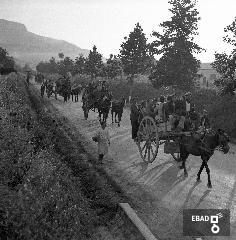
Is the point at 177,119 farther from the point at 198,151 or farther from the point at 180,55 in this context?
the point at 180,55

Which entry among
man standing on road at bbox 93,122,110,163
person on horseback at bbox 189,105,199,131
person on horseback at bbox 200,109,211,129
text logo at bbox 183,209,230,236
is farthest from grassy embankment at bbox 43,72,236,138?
text logo at bbox 183,209,230,236

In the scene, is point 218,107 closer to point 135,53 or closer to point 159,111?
point 159,111

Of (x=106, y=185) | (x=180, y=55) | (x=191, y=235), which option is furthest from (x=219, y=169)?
(x=180, y=55)

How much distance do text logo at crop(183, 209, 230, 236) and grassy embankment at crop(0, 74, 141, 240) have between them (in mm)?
1852

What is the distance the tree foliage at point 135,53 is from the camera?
1866 inches

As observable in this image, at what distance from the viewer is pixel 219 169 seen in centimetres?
1412

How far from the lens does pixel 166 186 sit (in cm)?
1166


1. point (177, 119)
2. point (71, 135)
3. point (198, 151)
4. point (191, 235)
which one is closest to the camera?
point (191, 235)

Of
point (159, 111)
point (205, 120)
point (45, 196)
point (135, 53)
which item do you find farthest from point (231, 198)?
point (135, 53)

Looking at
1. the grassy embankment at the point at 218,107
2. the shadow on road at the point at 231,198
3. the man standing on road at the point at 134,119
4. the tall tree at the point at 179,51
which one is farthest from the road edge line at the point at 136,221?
the tall tree at the point at 179,51

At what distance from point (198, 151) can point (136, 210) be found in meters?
3.61

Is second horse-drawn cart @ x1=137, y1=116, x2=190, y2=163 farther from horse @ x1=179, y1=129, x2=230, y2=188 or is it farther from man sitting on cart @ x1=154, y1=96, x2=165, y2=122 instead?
horse @ x1=179, y1=129, x2=230, y2=188

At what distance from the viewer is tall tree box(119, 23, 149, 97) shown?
1866 inches

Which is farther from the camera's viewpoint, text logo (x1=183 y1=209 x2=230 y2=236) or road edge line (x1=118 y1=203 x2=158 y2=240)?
→ text logo (x1=183 y1=209 x2=230 y2=236)
